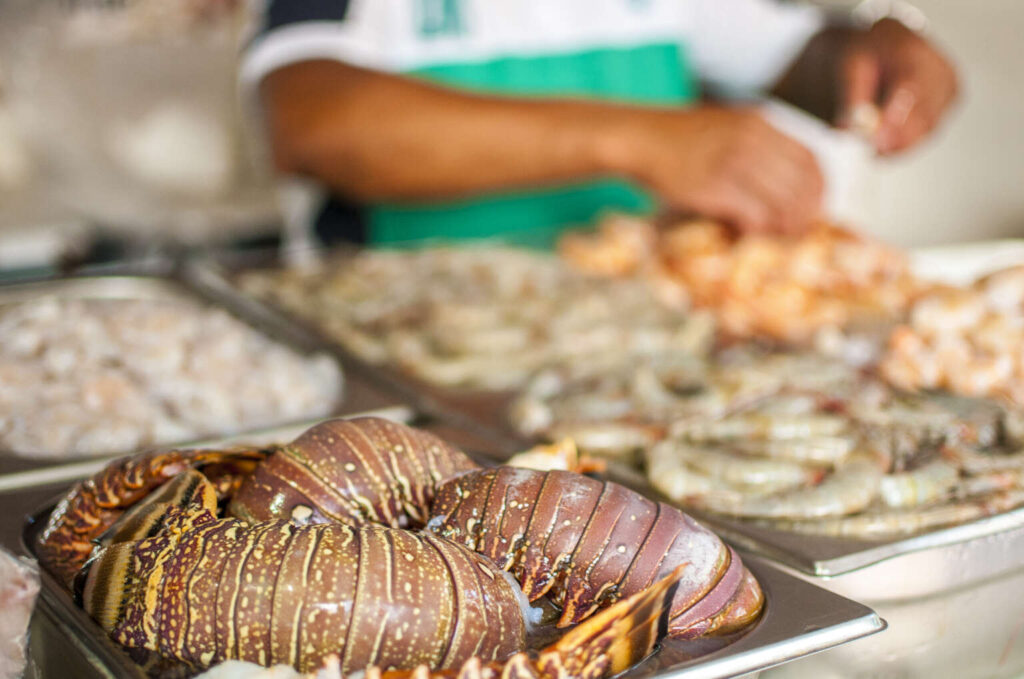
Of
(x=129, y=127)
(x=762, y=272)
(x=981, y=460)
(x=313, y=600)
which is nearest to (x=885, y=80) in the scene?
(x=762, y=272)

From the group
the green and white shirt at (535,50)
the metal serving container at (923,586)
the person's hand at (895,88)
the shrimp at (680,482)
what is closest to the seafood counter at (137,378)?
the shrimp at (680,482)

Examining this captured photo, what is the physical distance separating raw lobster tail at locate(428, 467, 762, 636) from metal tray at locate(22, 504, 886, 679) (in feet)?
0.14

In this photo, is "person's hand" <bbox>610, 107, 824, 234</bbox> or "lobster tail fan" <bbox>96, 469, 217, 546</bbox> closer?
"lobster tail fan" <bbox>96, 469, 217, 546</bbox>

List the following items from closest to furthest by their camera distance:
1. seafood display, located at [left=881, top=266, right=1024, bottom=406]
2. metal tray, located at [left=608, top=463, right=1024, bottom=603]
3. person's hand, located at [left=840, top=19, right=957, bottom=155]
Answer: metal tray, located at [left=608, top=463, right=1024, bottom=603] → seafood display, located at [left=881, top=266, right=1024, bottom=406] → person's hand, located at [left=840, top=19, right=957, bottom=155]

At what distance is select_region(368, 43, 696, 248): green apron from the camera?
3152mm

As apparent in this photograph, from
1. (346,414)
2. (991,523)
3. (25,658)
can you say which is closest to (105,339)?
(346,414)

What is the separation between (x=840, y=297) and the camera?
2410mm

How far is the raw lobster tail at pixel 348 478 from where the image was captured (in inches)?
41.2

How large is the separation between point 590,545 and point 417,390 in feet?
2.88

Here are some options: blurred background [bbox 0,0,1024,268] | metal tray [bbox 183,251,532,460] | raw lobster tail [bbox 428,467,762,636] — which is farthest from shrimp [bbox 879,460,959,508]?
blurred background [bbox 0,0,1024,268]

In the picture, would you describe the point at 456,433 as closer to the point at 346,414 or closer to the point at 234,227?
the point at 346,414

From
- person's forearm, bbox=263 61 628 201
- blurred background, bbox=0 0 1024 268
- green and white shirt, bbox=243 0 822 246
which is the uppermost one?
green and white shirt, bbox=243 0 822 246

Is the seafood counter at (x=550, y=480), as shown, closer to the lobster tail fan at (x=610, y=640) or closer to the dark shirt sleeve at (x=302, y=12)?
the lobster tail fan at (x=610, y=640)

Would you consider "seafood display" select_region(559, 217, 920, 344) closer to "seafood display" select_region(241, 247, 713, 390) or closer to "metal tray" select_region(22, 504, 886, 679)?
"seafood display" select_region(241, 247, 713, 390)
